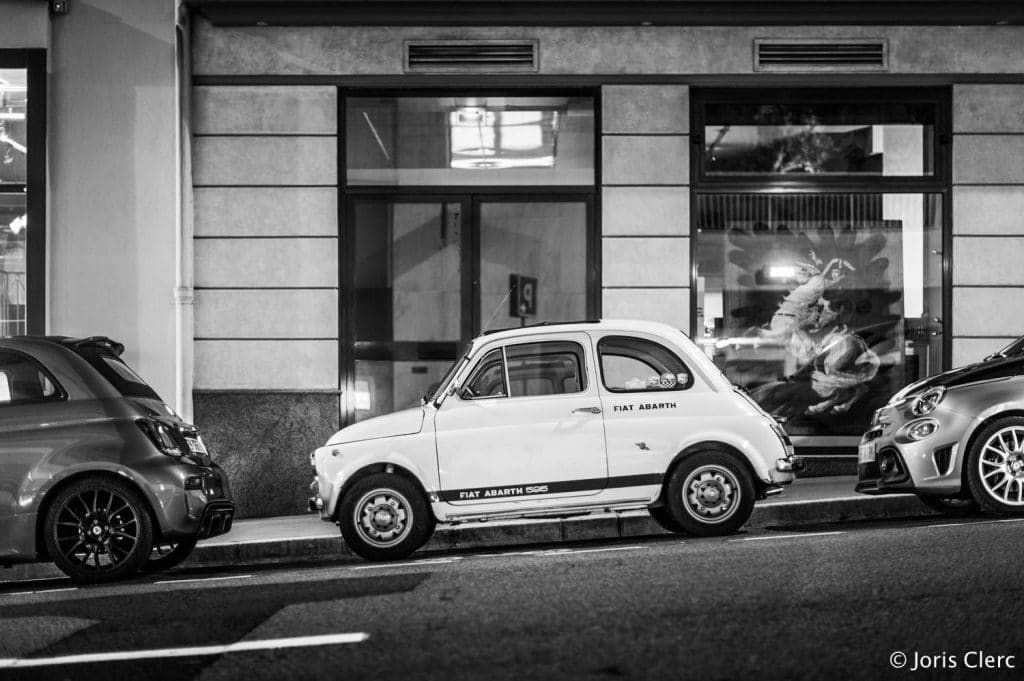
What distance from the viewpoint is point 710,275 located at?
14078 millimetres

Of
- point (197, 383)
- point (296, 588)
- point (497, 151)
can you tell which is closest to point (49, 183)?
point (197, 383)

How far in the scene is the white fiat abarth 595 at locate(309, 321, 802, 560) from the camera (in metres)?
9.26

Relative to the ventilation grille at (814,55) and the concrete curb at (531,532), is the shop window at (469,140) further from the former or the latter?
the concrete curb at (531,532)

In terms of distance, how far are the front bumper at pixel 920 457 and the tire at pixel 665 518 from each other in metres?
1.80

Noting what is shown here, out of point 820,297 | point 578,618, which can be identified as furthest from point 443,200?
point 578,618

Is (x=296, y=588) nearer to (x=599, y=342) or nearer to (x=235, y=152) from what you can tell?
(x=599, y=342)

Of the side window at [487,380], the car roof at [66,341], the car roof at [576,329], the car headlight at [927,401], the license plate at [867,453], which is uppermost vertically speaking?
the car roof at [576,329]

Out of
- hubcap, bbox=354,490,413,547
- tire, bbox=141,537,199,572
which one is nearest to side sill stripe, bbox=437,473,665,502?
hubcap, bbox=354,490,413,547

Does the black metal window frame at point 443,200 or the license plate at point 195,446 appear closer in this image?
the license plate at point 195,446

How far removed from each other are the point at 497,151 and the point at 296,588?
7624mm

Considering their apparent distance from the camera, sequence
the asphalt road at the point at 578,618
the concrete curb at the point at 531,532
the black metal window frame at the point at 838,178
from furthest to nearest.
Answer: the black metal window frame at the point at 838,178 → the concrete curb at the point at 531,532 → the asphalt road at the point at 578,618

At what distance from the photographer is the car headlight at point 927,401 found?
1003 cm

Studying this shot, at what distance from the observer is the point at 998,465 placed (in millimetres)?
9742

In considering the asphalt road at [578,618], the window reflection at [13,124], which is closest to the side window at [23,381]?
the asphalt road at [578,618]
